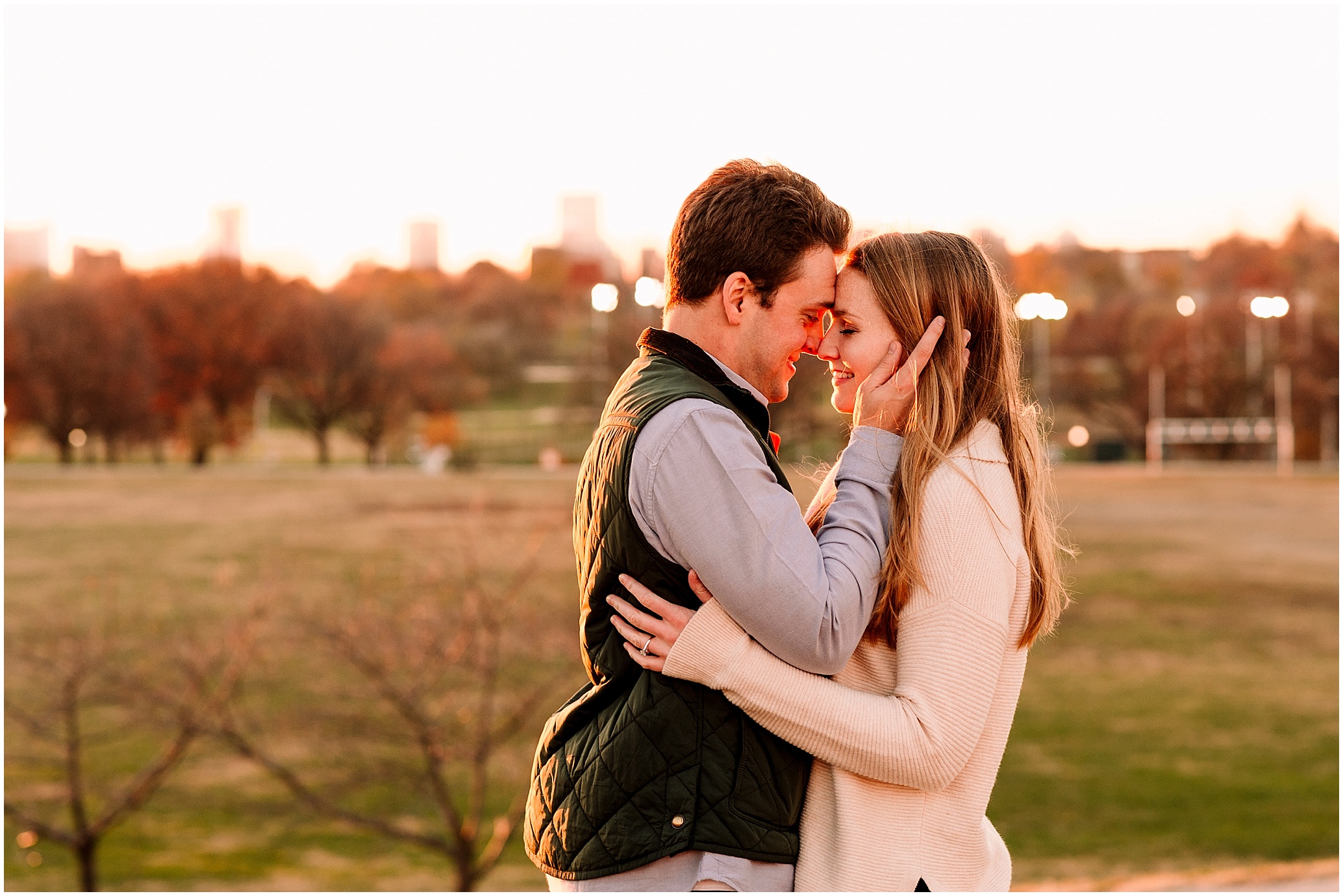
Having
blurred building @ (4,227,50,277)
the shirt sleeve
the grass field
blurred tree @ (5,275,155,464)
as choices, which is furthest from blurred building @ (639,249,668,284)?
the shirt sleeve

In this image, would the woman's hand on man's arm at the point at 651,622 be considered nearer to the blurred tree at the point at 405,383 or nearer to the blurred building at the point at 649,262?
the blurred building at the point at 649,262

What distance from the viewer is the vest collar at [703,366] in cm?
193

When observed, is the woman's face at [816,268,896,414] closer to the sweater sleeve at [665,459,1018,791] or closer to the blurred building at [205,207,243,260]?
the sweater sleeve at [665,459,1018,791]

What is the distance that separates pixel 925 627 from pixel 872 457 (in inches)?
10.8

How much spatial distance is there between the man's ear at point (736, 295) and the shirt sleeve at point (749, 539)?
23 cm

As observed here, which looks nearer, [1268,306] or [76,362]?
[1268,306]

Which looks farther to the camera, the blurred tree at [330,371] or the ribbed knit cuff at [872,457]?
the blurred tree at [330,371]

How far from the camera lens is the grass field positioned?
15.7 metres

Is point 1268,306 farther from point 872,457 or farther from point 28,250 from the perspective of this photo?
→ point 28,250

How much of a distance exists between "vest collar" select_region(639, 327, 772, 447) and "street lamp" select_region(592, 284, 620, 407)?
29.5 m

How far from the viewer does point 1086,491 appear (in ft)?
140

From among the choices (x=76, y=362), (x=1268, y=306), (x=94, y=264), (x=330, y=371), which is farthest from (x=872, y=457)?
(x=94, y=264)

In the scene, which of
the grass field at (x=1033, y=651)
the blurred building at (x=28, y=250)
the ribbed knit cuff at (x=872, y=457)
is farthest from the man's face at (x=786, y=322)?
the blurred building at (x=28, y=250)

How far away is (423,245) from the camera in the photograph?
50.5 metres
